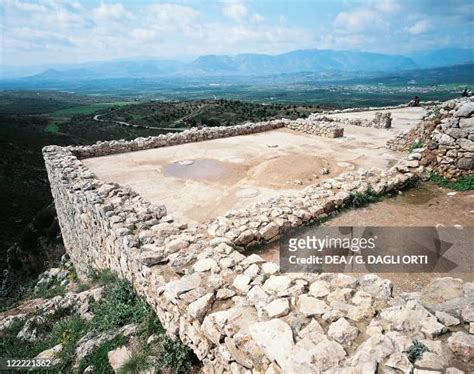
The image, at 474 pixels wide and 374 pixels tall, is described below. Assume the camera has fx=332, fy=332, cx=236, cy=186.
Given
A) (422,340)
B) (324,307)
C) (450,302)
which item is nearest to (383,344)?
(422,340)

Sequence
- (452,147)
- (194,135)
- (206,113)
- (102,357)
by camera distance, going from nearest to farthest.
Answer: (102,357) → (452,147) → (194,135) → (206,113)

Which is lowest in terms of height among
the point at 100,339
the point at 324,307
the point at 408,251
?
the point at 100,339

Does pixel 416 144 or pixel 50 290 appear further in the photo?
pixel 416 144

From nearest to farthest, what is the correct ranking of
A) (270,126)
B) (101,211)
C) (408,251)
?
(408,251), (101,211), (270,126)

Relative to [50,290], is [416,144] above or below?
above

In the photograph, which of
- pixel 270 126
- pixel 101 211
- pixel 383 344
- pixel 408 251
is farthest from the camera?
pixel 270 126

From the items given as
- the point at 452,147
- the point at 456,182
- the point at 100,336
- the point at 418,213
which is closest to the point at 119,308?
the point at 100,336

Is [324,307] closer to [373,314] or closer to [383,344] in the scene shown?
[373,314]

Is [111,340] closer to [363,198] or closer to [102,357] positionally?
[102,357]

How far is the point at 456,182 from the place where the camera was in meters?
8.05

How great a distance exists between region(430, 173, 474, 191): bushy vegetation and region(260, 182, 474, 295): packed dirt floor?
21 centimetres

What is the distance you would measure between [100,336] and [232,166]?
6963 millimetres

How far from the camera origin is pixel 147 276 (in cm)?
480

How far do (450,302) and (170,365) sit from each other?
10.2 ft
